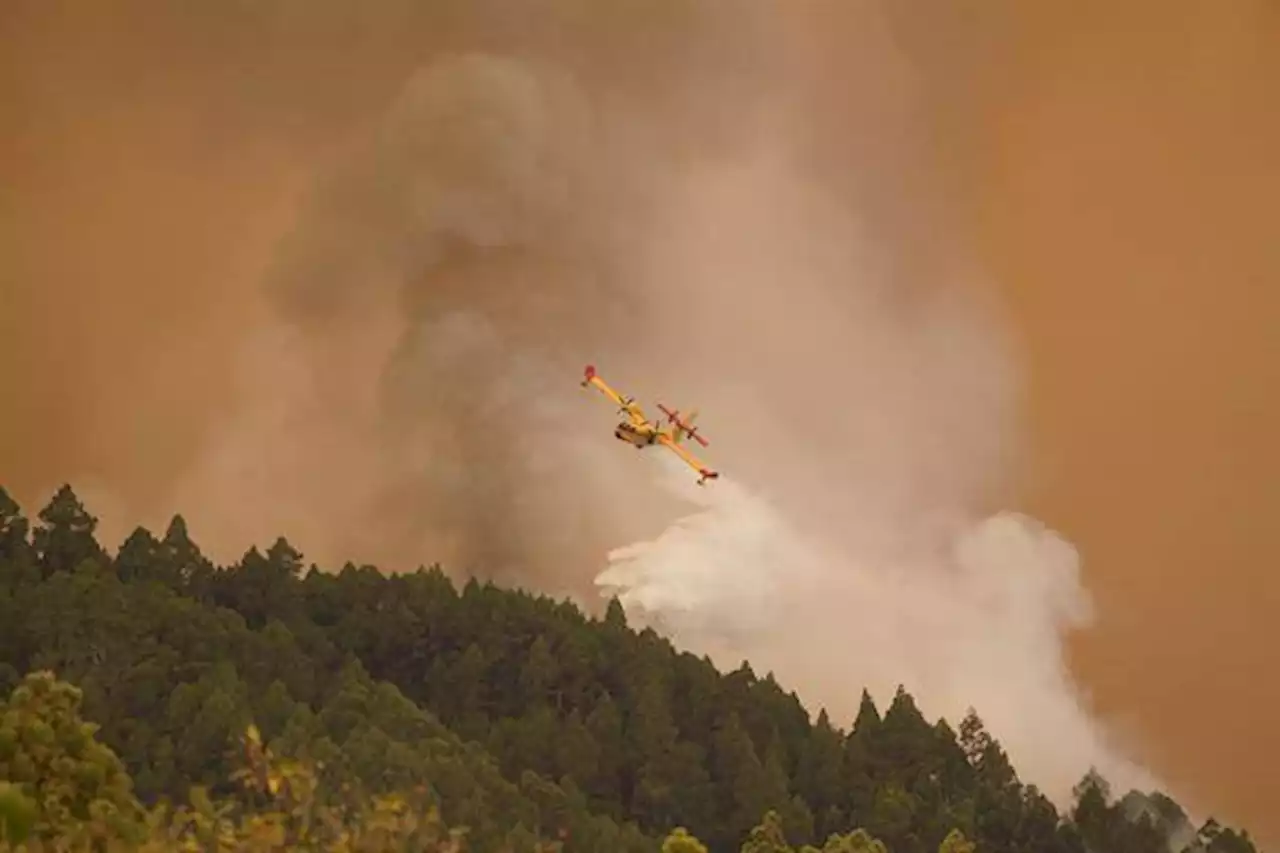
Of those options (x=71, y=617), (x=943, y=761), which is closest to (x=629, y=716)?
(x=943, y=761)

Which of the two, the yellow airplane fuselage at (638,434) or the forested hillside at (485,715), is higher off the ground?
the yellow airplane fuselage at (638,434)

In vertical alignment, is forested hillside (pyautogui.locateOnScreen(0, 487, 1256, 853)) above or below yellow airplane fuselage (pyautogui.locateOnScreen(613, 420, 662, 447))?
below

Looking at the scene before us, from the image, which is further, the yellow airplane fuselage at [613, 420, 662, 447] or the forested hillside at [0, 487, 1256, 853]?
the yellow airplane fuselage at [613, 420, 662, 447]

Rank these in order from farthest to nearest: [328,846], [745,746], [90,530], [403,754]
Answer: [90,530] < [745,746] < [403,754] < [328,846]

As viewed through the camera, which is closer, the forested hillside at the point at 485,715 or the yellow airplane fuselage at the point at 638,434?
the forested hillside at the point at 485,715

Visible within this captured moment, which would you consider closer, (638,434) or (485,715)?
(638,434)

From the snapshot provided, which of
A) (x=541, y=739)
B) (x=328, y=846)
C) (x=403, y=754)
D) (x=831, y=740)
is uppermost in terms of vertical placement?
(x=831, y=740)

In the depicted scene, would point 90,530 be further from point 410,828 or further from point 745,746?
point 410,828

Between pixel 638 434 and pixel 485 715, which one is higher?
pixel 638 434
